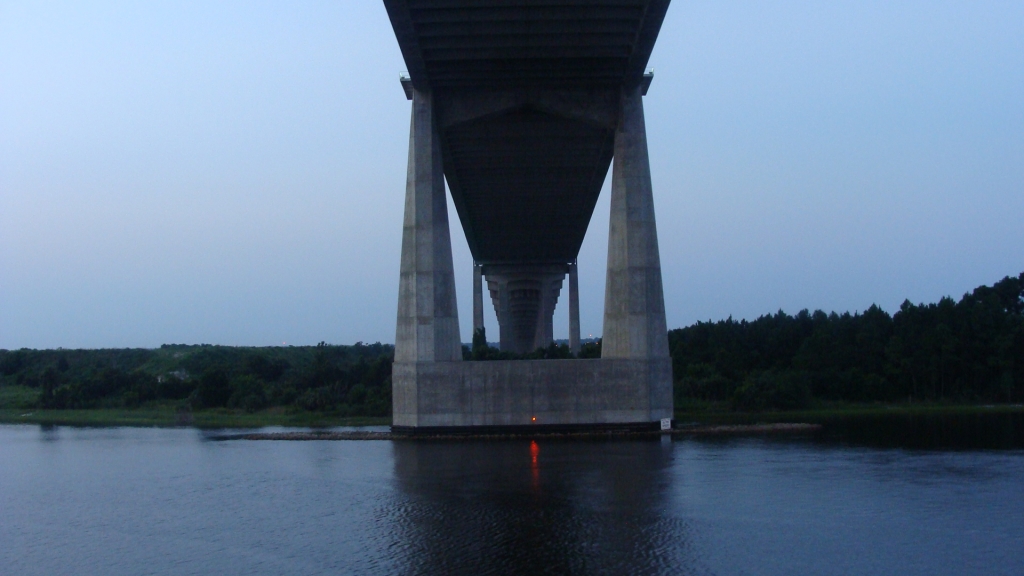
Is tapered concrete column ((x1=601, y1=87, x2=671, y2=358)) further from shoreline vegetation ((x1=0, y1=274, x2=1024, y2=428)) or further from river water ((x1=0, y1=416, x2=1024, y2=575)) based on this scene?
shoreline vegetation ((x1=0, y1=274, x2=1024, y2=428))

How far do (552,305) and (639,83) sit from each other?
48456mm

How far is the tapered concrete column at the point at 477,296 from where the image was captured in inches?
2940

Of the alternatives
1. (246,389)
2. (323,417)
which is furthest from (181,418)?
(323,417)

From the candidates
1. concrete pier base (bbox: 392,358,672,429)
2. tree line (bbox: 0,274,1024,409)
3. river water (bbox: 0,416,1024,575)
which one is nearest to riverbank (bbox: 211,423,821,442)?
concrete pier base (bbox: 392,358,672,429)

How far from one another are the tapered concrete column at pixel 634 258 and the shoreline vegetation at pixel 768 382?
9.40 m

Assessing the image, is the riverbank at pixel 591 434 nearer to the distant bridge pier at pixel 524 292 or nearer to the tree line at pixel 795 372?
the tree line at pixel 795 372

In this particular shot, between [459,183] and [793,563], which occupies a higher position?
[459,183]

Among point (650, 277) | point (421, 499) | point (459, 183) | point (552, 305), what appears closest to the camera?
point (421, 499)

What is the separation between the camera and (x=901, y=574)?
13.9 m

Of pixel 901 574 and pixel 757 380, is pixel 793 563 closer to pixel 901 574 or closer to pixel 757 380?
pixel 901 574

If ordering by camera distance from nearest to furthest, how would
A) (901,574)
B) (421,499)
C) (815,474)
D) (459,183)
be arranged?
(901,574) < (421,499) < (815,474) < (459,183)

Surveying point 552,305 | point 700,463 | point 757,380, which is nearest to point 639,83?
point 700,463

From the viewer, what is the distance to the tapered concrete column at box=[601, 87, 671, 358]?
35.4 metres

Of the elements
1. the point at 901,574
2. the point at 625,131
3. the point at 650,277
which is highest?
the point at 625,131
